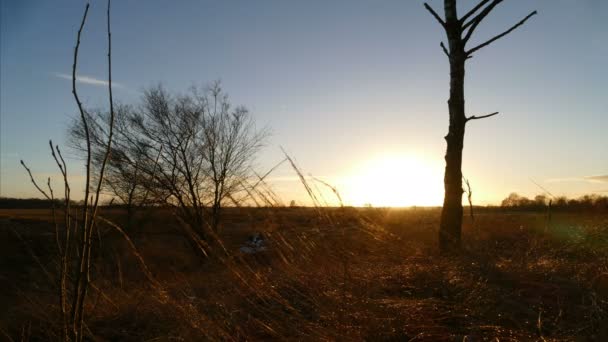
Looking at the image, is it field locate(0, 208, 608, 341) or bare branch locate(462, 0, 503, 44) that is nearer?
field locate(0, 208, 608, 341)

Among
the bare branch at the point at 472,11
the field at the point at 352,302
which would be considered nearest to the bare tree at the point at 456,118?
the bare branch at the point at 472,11

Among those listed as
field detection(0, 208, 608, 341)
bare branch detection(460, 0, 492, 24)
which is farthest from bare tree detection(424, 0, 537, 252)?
field detection(0, 208, 608, 341)

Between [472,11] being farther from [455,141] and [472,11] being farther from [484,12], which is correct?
[455,141]

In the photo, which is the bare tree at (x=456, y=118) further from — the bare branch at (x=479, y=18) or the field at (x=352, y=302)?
the field at (x=352, y=302)

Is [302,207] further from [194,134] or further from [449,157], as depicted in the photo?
[194,134]

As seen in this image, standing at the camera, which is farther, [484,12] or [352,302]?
[484,12]

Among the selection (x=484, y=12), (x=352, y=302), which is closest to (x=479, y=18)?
(x=484, y=12)

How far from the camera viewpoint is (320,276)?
2.80m

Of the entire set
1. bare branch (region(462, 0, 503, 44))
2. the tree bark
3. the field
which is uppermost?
bare branch (region(462, 0, 503, 44))

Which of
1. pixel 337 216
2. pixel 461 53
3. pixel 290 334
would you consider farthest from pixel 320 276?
pixel 461 53

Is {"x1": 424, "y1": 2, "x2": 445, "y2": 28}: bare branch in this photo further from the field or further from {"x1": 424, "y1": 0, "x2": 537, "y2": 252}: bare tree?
the field

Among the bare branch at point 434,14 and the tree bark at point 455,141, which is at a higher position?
the bare branch at point 434,14

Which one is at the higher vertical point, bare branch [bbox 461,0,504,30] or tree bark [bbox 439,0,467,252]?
bare branch [bbox 461,0,504,30]

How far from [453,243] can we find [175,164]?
10420mm
